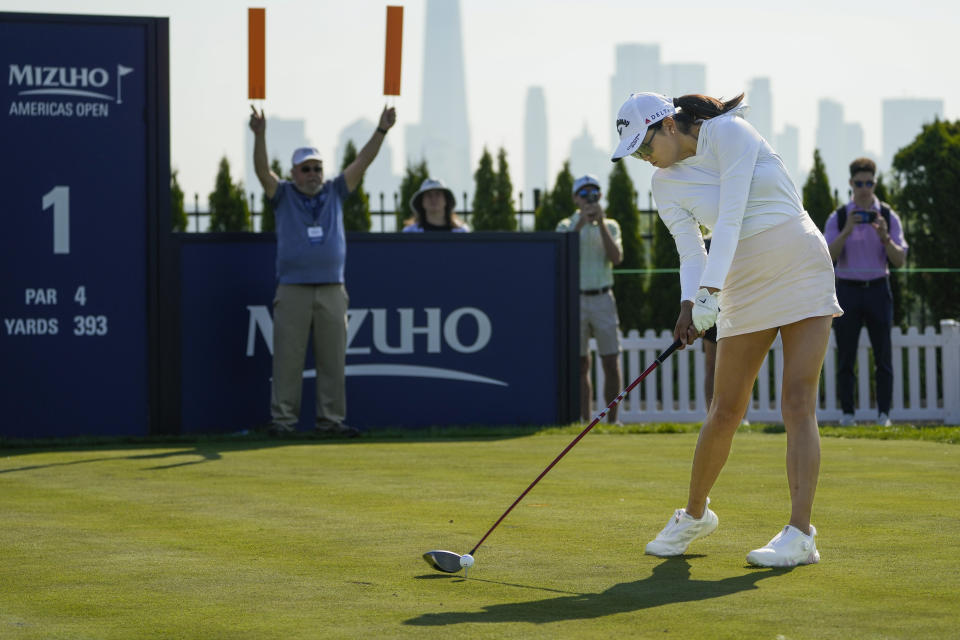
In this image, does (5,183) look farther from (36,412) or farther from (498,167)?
(498,167)

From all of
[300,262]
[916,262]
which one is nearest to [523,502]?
[300,262]

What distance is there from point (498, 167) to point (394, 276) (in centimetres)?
927

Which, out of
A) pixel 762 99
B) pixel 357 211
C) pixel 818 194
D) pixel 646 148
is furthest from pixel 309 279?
pixel 762 99

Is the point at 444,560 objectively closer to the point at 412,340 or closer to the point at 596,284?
the point at 412,340

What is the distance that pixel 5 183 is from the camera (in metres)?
10.5

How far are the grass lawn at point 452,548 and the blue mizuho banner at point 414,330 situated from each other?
6.13ft

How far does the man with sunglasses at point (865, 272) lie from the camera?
11695 mm

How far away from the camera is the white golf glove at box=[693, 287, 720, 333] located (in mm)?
4898

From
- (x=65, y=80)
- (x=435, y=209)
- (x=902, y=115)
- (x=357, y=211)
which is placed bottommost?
(x=435, y=209)

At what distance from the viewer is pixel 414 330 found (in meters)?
11.3

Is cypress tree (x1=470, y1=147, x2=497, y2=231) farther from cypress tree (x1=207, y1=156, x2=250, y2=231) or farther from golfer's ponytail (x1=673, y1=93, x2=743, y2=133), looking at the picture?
golfer's ponytail (x1=673, y1=93, x2=743, y2=133)

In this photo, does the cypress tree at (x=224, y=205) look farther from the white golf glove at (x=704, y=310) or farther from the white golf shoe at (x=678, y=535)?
the white golf glove at (x=704, y=310)

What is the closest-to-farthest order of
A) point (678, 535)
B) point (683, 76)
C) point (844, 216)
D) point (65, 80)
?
point (678, 535), point (65, 80), point (844, 216), point (683, 76)

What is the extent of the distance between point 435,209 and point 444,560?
7239mm
